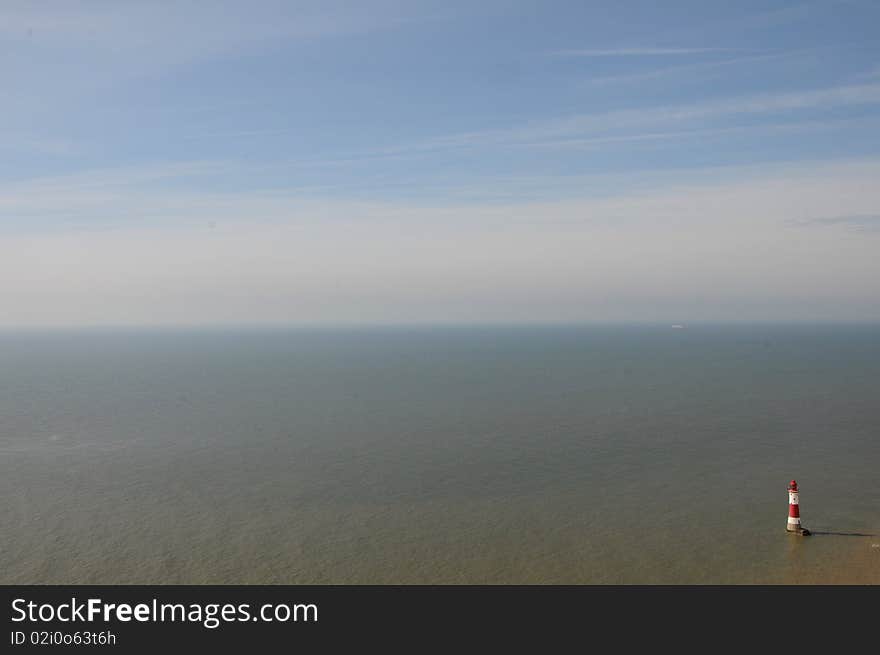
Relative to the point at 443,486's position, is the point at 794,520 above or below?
below

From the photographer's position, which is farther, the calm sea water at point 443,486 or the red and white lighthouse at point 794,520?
the red and white lighthouse at point 794,520

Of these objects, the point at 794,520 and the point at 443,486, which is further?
the point at 443,486

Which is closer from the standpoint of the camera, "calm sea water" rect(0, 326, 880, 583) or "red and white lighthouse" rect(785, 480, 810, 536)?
"calm sea water" rect(0, 326, 880, 583)

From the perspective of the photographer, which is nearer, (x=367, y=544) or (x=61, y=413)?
(x=367, y=544)

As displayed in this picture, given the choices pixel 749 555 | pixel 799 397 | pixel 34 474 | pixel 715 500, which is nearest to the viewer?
pixel 749 555

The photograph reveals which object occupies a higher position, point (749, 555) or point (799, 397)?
point (799, 397)
